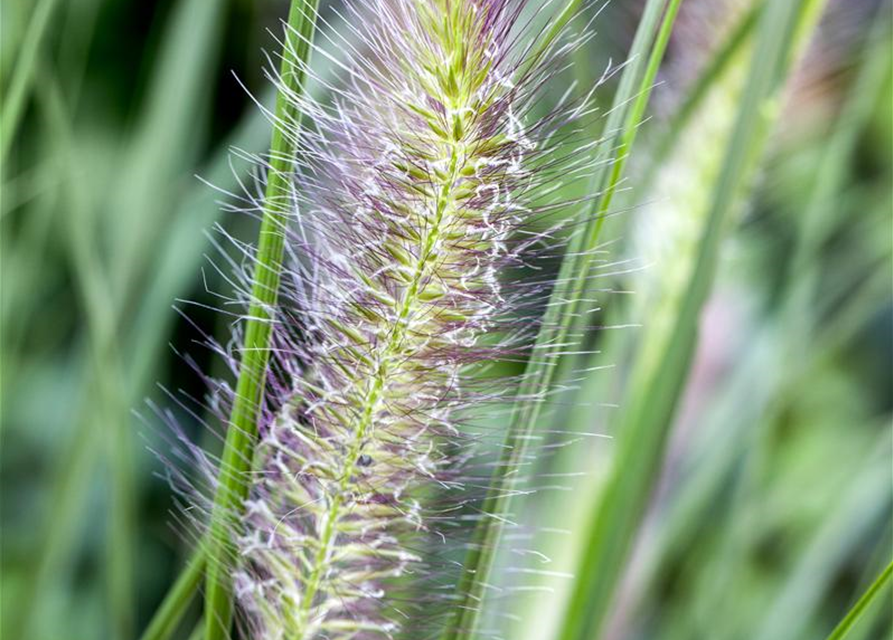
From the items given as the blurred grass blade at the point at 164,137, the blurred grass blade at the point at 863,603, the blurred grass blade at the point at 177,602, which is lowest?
the blurred grass blade at the point at 177,602

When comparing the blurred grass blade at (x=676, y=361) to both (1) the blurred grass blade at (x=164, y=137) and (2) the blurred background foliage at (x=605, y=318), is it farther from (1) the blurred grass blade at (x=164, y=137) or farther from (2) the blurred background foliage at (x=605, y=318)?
(1) the blurred grass blade at (x=164, y=137)

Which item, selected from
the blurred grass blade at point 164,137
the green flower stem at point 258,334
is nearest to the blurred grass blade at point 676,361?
the green flower stem at point 258,334

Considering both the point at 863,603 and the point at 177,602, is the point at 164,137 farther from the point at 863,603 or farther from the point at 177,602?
the point at 863,603

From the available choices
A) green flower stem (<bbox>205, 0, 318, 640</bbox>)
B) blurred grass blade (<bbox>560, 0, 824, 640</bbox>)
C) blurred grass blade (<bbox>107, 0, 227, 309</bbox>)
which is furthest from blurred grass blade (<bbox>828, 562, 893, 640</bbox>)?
blurred grass blade (<bbox>107, 0, 227, 309</bbox>)

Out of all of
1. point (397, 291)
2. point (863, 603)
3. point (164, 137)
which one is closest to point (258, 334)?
point (397, 291)

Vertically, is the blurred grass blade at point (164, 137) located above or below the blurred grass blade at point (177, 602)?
above

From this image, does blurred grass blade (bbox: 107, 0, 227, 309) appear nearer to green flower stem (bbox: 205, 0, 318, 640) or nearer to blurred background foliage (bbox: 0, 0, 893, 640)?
blurred background foliage (bbox: 0, 0, 893, 640)
